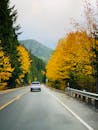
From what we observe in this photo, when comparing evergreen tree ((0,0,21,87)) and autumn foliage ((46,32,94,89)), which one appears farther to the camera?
evergreen tree ((0,0,21,87))

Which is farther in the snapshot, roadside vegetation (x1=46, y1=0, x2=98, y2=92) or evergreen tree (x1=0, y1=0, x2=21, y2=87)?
evergreen tree (x1=0, y1=0, x2=21, y2=87)

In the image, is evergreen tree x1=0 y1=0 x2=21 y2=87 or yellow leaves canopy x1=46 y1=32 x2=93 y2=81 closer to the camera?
yellow leaves canopy x1=46 y1=32 x2=93 y2=81

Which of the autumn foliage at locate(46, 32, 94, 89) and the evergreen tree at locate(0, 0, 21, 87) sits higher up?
the evergreen tree at locate(0, 0, 21, 87)

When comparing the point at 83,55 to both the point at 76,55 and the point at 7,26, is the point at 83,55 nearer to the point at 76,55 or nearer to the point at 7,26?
the point at 76,55

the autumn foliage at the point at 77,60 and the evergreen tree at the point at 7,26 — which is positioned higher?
the evergreen tree at the point at 7,26

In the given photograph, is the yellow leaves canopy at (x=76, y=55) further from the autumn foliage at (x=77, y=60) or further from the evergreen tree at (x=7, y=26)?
the evergreen tree at (x=7, y=26)

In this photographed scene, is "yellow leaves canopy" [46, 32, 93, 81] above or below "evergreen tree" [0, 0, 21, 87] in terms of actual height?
below

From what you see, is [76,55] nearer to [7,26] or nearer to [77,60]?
[77,60]

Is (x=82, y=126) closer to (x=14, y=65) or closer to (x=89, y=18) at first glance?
(x=89, y=18)

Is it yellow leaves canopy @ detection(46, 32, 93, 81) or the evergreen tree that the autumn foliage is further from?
the evergreen tree

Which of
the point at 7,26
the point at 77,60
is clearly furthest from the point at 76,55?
the point at 7,26

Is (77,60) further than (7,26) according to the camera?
No

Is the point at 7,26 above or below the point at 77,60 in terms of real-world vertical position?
above

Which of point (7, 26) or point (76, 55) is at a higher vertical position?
point (7, 26)
